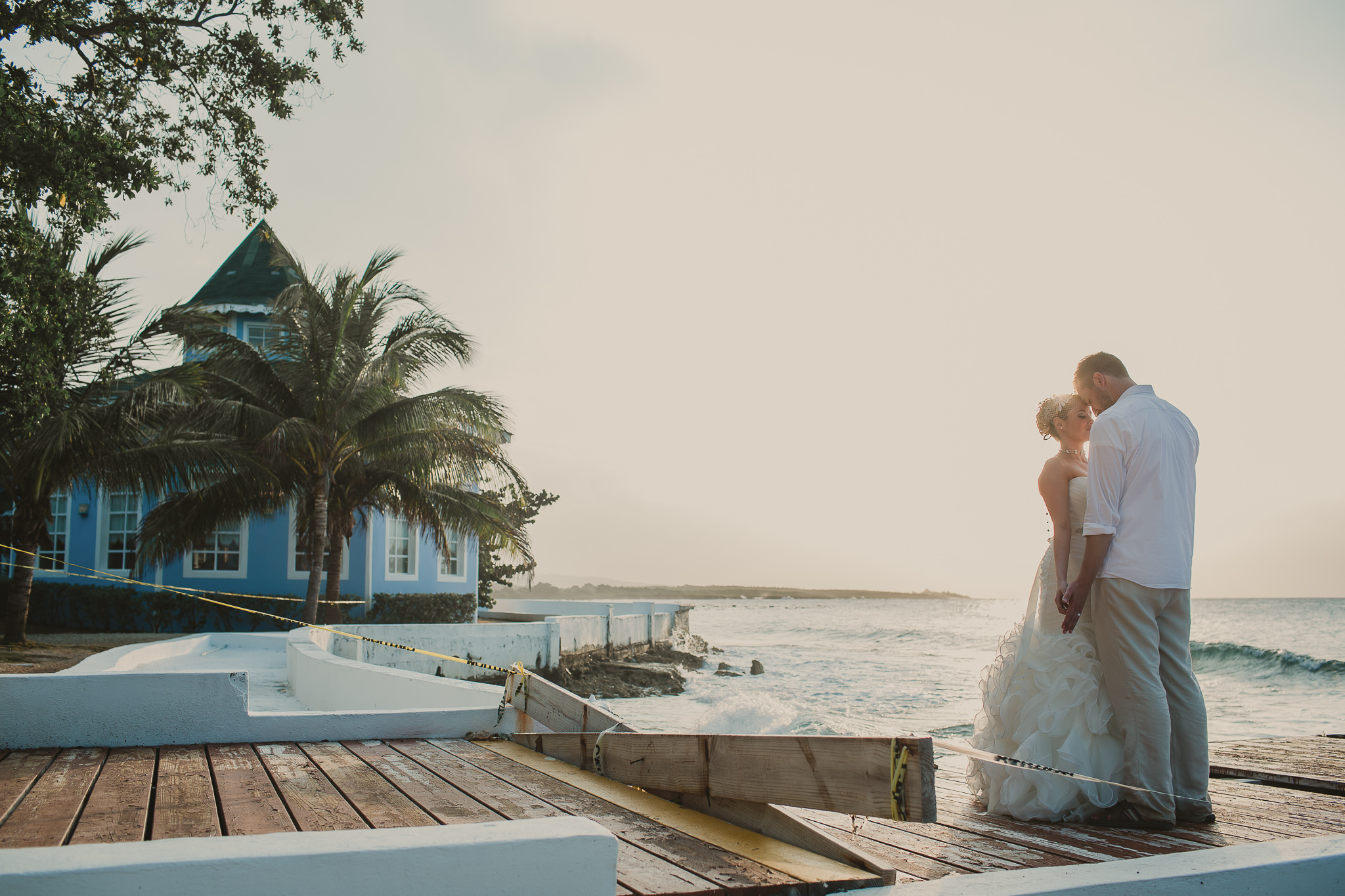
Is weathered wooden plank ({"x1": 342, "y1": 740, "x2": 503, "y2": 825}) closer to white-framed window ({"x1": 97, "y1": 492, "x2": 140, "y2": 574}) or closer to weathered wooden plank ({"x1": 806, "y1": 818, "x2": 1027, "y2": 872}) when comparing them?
weathered wooden plank ({"x1": 806, "y1": 818, "x2": 1027, "y2": 872})

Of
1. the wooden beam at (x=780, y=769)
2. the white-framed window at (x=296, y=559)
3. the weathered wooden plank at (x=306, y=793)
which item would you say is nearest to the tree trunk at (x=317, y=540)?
the white-framed window at (x=296, y=559)

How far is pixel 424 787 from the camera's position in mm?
3523

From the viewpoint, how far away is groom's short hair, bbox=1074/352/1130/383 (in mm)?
4000

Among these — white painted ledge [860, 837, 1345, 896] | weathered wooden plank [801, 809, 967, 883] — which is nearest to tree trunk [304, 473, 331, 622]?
weathered wooden plank [801, 809, 967, 883]

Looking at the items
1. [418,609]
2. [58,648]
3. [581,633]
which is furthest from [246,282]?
[581,633]

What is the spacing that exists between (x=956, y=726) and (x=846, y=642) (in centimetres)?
2941

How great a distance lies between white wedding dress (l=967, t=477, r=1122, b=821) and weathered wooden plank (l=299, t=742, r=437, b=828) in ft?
7.56

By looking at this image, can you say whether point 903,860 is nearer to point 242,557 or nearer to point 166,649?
point 166,649

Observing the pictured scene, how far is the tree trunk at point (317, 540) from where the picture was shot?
1512 centimetres

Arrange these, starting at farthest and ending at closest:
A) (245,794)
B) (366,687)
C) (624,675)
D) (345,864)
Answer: (624,675) < (366,687) < (245,794) < (345,864)

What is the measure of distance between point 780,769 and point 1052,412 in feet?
8.01

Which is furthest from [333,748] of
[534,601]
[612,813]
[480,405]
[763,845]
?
[534,601]

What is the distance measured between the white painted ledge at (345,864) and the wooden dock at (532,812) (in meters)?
0.35

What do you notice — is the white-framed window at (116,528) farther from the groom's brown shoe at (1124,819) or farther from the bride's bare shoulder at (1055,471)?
the groom's brown shoe at (1124,819)
